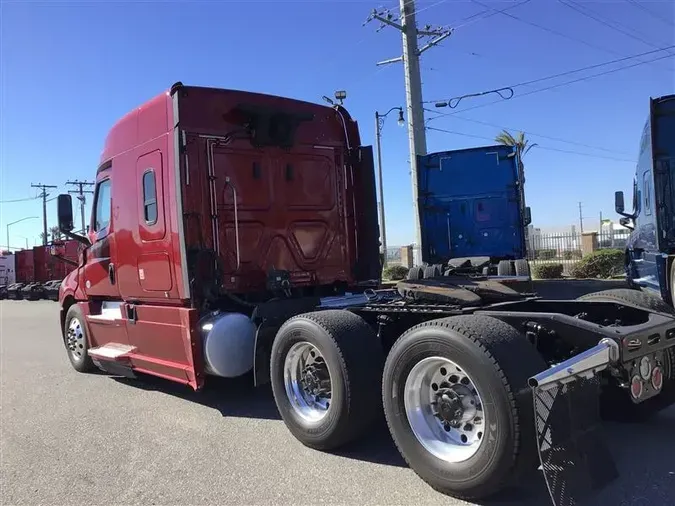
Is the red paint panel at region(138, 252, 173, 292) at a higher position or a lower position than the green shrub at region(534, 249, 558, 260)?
higher

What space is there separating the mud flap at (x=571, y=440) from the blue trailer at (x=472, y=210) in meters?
7.89

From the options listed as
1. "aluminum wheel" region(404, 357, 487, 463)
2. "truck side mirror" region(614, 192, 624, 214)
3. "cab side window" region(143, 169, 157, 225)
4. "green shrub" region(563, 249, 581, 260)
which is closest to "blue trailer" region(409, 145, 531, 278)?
"truck side mirror" region(614, 192, 624, 214)

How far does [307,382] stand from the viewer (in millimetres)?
4738

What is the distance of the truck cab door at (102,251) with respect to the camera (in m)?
6.97

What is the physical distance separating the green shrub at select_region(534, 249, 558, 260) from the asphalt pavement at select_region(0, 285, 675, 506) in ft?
73.2

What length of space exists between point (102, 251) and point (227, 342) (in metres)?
2.73

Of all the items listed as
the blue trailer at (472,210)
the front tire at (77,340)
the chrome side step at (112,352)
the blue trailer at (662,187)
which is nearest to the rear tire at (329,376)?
the chrome side step at (112,352)

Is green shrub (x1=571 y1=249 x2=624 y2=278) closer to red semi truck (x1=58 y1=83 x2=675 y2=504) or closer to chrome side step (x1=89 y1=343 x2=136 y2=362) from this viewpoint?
red semi truck (x1=58 y1=83 x2=675 y2=504)

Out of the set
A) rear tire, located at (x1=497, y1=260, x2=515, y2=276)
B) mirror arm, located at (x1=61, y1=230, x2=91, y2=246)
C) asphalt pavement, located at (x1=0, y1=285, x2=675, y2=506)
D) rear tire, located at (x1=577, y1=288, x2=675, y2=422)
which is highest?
mirror arm, located at (x1=61, y1=230, x2=91, y2=246)

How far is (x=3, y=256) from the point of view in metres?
37.6

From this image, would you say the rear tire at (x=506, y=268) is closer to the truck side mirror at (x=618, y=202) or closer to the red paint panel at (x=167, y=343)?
→ the truck side mirror at (x=618, y=202)

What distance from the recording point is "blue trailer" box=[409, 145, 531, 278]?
11.7 metres

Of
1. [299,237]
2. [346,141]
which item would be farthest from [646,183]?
[299,237]

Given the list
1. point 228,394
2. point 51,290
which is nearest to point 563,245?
point 228,394
